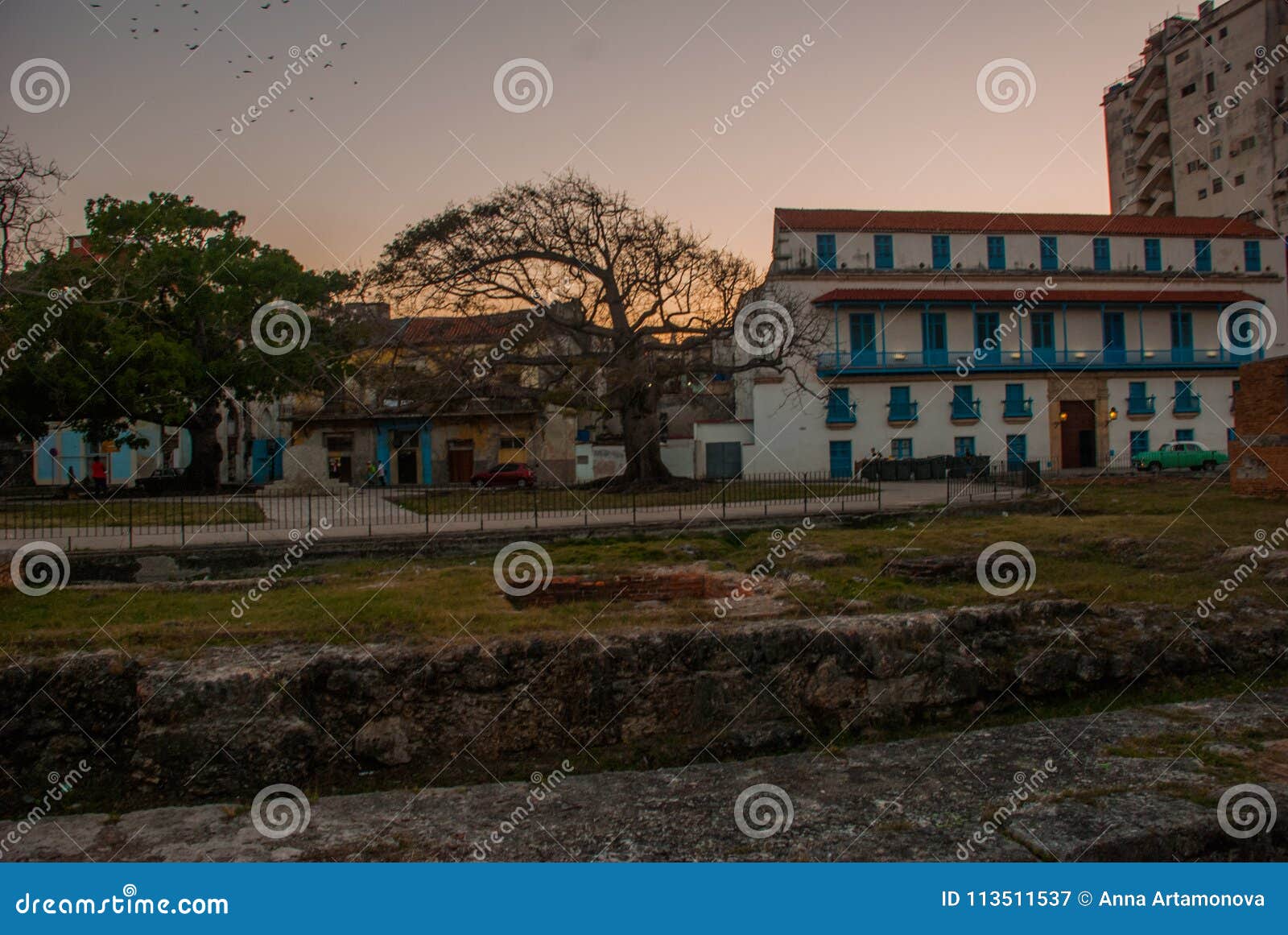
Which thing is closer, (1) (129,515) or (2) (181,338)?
(1) (129,515)

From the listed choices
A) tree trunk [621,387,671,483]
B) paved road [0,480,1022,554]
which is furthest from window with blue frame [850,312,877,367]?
paved road [0,480,1022,554]

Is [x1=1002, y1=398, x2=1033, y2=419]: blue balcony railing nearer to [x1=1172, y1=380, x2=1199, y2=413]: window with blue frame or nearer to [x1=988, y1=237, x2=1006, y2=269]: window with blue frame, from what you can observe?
[x1=988, y1=237, x2=1006, y2=269]: window with blue frame

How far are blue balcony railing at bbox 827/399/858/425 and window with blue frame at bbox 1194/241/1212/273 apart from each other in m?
19.7

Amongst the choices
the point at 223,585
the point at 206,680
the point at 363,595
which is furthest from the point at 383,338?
the point at 206,680

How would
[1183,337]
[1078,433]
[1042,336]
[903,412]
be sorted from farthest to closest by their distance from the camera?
[1183,337] → [1042,336] → [1078,433] → [903,412]

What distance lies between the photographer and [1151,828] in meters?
4.98

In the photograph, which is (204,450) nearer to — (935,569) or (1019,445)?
(935,569)

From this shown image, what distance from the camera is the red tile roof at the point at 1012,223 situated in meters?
38.0

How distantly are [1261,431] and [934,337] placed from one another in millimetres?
18641

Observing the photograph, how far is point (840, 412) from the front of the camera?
36.1 metres

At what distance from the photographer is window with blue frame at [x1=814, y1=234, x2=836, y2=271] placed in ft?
123

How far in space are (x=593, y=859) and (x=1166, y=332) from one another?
4284cm

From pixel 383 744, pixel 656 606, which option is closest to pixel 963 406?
pixel 656 606

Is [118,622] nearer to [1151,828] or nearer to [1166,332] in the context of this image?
[1151,828]
